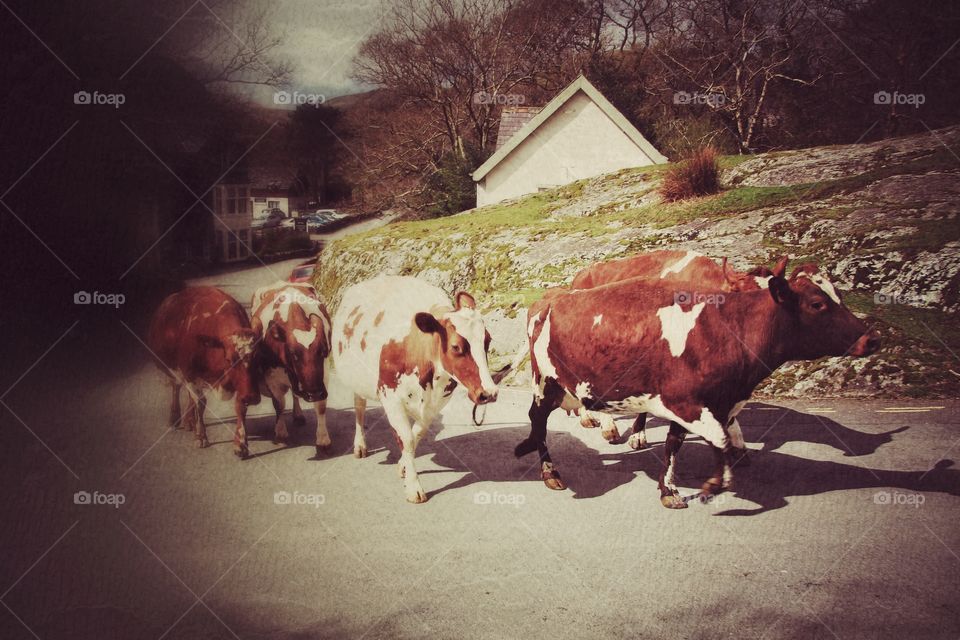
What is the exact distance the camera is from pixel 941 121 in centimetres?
1182

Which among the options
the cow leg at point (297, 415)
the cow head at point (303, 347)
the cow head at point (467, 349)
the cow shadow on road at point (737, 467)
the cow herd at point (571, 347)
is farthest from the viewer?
the cow leg at point (297, 415)

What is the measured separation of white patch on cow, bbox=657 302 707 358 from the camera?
457cm

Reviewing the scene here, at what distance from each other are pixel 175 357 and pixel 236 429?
76cm

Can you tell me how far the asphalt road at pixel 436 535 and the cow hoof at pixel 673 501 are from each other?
69 millimetres

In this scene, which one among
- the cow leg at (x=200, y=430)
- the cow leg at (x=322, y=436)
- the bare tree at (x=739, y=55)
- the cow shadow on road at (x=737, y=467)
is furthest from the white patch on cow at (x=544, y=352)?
the bare tree at (x=739, y=55)

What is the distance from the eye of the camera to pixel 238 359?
469 centimetres

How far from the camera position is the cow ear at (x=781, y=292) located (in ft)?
14.6

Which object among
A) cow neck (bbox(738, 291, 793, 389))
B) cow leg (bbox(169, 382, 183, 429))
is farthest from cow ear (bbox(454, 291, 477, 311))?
cow leg (bbox(169, 382, 183, 429))

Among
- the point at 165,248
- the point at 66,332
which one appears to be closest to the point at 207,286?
the point at 165,248

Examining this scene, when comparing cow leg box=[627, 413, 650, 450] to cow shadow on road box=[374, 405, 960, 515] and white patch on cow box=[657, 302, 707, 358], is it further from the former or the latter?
white patch on cow box=[657, 302, 707, 358]

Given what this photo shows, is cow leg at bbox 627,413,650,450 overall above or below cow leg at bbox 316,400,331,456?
below

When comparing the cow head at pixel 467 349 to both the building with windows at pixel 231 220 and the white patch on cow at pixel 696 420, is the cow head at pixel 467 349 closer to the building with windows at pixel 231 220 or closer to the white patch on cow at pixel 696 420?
the white patch on cow at pixel 696 420

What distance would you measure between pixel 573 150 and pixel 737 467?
11176 mm

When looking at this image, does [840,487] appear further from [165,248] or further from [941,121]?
[941,121]
